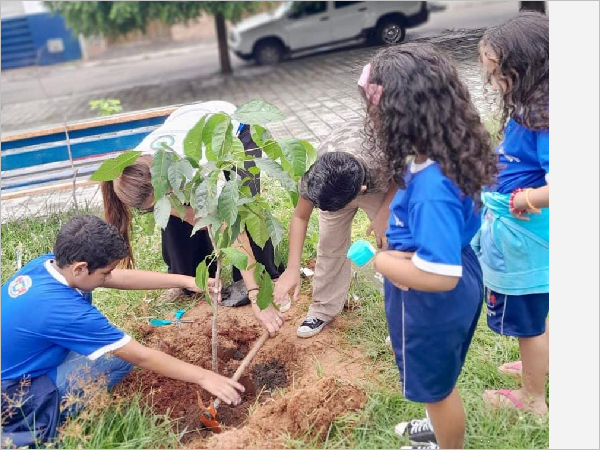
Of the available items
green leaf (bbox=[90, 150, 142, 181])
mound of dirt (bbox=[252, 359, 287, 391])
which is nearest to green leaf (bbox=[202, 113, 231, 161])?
green leaf (bbox=[90, 150, 142, 181])

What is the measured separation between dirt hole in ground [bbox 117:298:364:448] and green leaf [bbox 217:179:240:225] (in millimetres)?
722

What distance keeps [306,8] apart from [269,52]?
1.16 metres

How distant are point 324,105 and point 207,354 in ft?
16.7

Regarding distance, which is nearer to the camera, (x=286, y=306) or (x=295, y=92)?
(x=286, y=306)

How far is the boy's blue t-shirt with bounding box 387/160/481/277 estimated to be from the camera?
65.9 inches

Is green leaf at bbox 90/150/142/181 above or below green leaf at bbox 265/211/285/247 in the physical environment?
above

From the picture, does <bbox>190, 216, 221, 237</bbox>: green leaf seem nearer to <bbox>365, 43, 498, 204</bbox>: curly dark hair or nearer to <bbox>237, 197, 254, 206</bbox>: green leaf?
<bbox>237, 197, 254, 206</bbox>: green leaf

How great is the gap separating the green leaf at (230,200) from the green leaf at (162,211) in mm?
177

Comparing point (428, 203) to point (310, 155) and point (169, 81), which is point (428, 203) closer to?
point (310, 155)

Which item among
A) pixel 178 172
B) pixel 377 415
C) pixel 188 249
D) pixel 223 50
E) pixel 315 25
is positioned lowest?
pixel 223 50

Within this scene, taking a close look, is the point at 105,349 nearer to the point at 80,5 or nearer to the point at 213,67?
the point at 80,5

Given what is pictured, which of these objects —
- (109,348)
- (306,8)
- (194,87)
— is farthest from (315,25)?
(109,348)

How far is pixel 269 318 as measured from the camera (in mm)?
2803

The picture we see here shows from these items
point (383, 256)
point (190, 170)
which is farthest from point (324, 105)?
point (383, 256)
